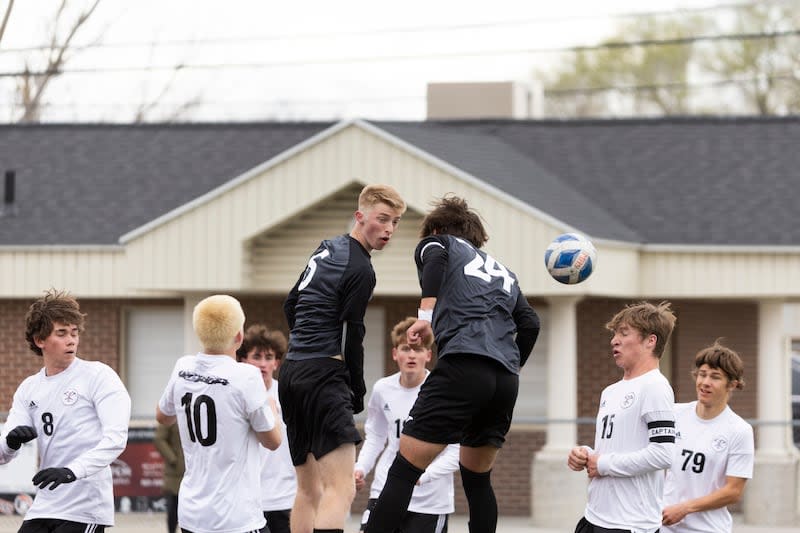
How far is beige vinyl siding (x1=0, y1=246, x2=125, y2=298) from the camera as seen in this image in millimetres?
23812

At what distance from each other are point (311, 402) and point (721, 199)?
15839mm

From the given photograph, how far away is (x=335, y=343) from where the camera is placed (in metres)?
9.35

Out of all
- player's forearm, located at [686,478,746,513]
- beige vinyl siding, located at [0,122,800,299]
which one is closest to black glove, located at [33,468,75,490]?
player's forearm, located at [686,478,746,513]

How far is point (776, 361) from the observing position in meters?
22.9

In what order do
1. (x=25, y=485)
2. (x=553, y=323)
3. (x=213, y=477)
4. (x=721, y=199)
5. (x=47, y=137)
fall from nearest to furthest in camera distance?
(x=213, y=477), (x=25, y=485), (x=553, y=323), (x=721, y=199), (x=47, y=137)

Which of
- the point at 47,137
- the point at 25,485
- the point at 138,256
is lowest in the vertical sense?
the point at 25,485

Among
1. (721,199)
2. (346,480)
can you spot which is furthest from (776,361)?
(346,480)

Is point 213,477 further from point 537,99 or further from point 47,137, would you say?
point 537,99

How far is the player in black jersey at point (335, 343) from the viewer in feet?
30.4

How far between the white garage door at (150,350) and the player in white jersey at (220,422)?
16.0 metres

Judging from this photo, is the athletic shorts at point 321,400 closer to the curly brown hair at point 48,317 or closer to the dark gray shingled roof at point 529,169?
the curly brown hair at point 48,317

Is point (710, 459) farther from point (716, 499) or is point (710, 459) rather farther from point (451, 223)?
point (451, 223)

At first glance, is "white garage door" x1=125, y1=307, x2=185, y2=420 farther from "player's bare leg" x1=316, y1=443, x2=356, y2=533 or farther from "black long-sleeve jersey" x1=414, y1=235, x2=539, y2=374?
"black long-sleeve jersey" x1=414, y1=235, x2=539, y2=374

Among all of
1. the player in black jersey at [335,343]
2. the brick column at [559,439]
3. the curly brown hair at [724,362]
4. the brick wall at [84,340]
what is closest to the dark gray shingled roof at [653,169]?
the brick column at [559,439]
